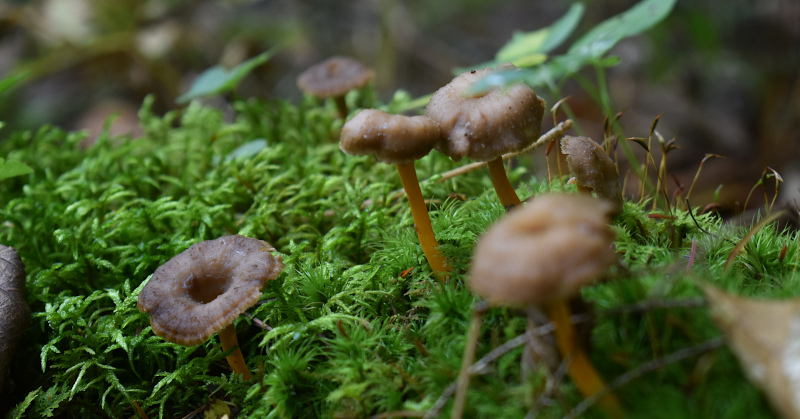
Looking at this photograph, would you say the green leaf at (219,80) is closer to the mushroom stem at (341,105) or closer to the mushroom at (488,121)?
the mushroom stem at (341,105)

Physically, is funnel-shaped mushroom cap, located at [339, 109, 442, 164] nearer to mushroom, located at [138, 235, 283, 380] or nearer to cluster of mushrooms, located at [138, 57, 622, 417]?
cluster of mushrooms, located at [138, 57, 622, 417]

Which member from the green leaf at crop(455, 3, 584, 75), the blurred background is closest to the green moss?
the green leaf at crop(455, 3, 584, 75)

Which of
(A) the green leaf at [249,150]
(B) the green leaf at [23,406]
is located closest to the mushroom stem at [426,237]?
(A) the green leaf at [249,150]

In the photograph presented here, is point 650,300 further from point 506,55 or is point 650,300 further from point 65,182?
point 65,182

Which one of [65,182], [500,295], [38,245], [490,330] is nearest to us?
[500,295]

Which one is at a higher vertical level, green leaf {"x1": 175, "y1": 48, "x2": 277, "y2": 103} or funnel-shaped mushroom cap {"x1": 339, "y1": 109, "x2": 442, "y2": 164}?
green leaf {"x1": 175, "y1": 48, "x2": 277, "y2": 103}

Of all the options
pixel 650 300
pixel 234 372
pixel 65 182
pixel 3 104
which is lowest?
pixel 234 372

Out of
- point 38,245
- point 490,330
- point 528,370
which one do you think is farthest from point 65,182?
point 528,370

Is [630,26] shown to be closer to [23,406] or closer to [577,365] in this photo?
[577,365]
